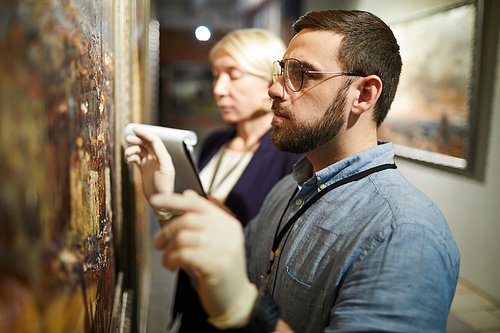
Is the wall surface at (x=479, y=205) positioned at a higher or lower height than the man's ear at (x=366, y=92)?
lower

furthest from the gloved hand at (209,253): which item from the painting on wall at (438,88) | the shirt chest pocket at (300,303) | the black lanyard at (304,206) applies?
the painting on wall at (438,88)

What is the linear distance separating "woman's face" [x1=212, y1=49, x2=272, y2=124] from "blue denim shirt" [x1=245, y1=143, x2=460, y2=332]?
106cm

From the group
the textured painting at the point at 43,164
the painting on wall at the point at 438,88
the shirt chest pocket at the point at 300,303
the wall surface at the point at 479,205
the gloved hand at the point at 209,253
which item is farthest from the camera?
the painting on wall at the point at 438,88

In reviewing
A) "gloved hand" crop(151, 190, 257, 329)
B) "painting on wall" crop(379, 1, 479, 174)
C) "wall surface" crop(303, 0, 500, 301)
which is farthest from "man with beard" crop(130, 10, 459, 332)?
"painting on wall" crop(379, 1, 479, 174)

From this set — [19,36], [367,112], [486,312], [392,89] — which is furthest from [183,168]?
[486,312]

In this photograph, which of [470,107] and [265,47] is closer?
[265,47]

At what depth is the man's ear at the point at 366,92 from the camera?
4.20ft

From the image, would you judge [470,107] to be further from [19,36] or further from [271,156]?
[19,36]

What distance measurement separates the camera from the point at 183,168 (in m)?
1.35

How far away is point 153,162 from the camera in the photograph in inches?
53.3

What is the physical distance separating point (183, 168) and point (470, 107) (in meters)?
3.54

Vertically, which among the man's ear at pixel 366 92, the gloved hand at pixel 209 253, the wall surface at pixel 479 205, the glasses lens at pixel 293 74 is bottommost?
the wall surface at pixel 479 205

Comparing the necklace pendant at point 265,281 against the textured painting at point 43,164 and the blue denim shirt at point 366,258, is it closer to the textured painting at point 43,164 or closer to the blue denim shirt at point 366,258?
the blue denim shirt at point 366,258

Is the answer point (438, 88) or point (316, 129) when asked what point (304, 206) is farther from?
point (438, 88)
